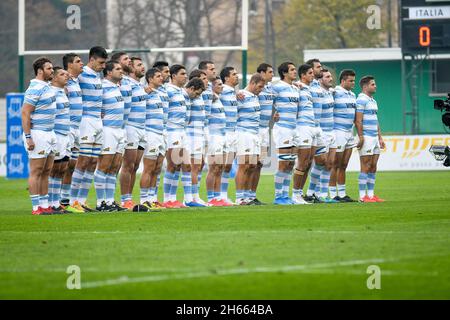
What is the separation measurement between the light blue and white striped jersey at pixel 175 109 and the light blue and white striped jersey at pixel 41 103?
290 centimetres

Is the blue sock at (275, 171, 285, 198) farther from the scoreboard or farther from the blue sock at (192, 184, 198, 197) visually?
the scoreboard

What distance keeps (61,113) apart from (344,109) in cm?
572

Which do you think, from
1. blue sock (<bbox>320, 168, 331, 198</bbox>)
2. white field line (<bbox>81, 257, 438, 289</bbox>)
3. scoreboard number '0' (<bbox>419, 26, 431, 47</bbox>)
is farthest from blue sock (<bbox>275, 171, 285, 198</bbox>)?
scoreboard number '0' (<bbox>419, 26, 431, 47</bbox>)

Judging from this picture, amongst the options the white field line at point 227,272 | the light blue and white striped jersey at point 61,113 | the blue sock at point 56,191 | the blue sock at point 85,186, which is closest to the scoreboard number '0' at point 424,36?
the blue sock at point 85,186

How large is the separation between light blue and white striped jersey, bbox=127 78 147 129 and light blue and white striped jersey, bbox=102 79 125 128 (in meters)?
0.46

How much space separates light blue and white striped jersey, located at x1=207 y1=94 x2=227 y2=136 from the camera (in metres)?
20.8

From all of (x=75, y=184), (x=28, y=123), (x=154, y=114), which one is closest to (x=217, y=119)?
(x=154, y=114)

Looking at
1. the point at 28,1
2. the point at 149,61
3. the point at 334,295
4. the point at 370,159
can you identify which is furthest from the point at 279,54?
the point at 334,295

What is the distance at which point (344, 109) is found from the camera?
21.3m

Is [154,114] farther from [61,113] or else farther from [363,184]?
[363,184]

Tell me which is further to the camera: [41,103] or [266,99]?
[266,99]

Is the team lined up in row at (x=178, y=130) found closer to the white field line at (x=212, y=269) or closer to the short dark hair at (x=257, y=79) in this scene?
the short dark hair at (x=257, y=79)

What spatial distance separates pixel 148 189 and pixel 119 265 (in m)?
8.41

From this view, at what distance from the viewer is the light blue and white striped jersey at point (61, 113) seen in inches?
706
